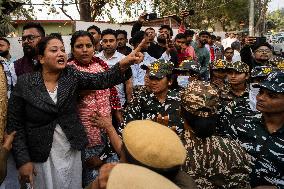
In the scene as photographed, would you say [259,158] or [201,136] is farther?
[259,158]

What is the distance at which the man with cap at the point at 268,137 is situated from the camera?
255 cm

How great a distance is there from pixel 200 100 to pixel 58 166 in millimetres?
1418

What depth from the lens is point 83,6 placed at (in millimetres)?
13484

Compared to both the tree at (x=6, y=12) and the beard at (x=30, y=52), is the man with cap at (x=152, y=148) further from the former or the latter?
the tree at (x=6, y=12)

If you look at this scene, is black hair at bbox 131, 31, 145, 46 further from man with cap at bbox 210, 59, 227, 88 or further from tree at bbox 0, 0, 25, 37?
tree at bbox 0, 0, 25, 37

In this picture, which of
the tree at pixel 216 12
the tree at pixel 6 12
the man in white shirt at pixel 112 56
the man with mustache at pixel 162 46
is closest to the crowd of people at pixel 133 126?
the man in white shirt at pixel 112 56

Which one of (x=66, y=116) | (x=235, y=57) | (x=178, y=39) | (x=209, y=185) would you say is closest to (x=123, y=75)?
(x=66, y=116)

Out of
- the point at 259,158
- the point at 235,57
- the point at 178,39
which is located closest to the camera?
the point at 259,158

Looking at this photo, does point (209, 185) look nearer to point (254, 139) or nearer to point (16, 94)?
point (254, 139)

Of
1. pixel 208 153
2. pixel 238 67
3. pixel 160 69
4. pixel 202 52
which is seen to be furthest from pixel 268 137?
pixel 202 52

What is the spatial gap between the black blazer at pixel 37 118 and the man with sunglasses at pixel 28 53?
2.69ft

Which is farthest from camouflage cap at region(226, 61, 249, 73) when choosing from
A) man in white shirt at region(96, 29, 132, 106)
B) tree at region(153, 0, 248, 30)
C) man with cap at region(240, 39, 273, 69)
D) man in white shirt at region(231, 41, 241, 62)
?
tree at region(153, 0, 248, 30)

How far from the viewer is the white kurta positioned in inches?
118

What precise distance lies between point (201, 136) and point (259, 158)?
0.68 metres
